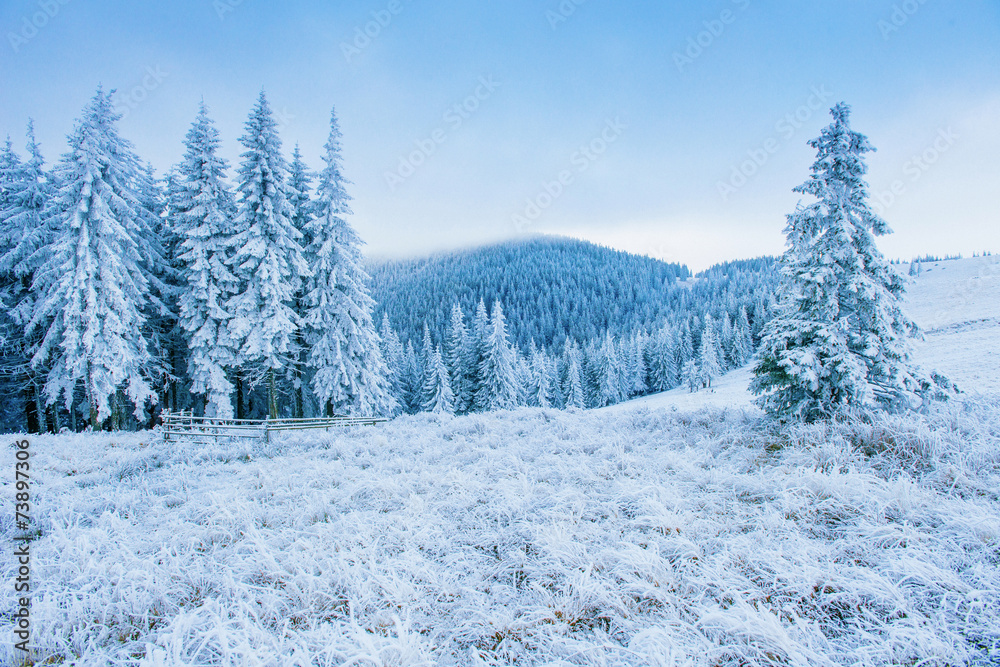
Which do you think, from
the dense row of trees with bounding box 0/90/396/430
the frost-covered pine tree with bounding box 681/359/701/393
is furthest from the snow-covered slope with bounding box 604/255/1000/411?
the dense row of trees with bounding box 0/90/396/430

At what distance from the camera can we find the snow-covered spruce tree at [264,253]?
18.8 metres

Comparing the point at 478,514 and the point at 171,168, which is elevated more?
the point at 171,168

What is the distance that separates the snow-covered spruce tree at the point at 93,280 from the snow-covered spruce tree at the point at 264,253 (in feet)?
13.5

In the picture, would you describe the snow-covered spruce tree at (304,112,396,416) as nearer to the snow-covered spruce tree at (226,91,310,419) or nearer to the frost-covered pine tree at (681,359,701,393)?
the snow-covered spruce tree at (226,91,310,419)

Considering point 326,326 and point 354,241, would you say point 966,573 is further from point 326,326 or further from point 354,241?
point 354,241

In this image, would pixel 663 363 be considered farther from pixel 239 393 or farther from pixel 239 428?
pixel 239 428

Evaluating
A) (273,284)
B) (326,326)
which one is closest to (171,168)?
(273,284)

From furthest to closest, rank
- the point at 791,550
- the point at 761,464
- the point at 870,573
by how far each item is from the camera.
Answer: the point at 761,464 → the point at 791,550 → the point at 870,573

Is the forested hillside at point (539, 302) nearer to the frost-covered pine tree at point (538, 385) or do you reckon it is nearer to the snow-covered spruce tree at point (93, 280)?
the frost-covered pine tree at point (538, 385)

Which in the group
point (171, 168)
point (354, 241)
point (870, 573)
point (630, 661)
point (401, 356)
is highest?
point (171, 168)

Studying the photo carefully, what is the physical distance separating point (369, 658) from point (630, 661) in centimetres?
199

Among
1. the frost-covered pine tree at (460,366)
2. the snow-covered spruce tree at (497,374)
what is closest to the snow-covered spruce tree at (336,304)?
the snow-covered spruce tree at (497,374)

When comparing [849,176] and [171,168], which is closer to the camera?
[849,176]

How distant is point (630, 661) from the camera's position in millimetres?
3152
